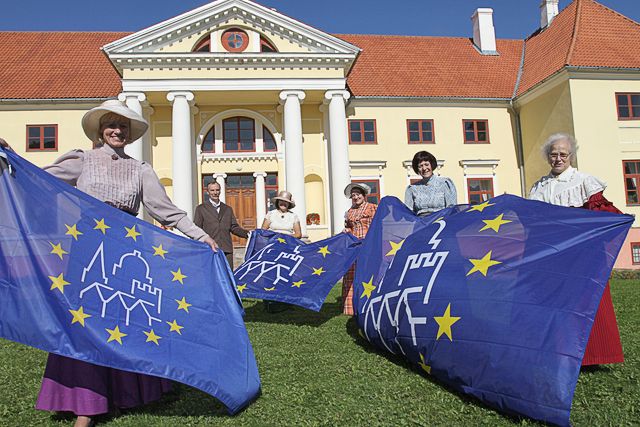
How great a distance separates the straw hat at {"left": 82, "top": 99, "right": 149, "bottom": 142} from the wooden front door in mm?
20567

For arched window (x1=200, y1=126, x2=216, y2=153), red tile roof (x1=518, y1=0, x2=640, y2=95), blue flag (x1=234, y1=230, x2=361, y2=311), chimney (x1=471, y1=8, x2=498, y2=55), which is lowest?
blue flag (x1=234, y1=230, x2=361, y2=311)

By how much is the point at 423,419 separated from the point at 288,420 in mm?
888

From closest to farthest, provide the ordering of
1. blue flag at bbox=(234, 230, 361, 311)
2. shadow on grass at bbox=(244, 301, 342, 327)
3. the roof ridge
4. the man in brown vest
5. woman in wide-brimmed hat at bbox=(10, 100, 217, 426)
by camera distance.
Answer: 1. woman in wide-brimmed hat at bbox=(10, 100, 217, 426)
2. blue flag at bbox=(234, 230, 361, 311)
3. shadow on grass at bbox=(244, 301, 342, 327)
4. the man in brown vest
5. the roof ridge

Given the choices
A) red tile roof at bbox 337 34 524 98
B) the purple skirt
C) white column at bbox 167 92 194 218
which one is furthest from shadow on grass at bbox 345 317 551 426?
red tile roof at bbox 337 34 524 98

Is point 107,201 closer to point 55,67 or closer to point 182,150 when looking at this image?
point 182,150

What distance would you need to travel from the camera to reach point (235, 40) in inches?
905

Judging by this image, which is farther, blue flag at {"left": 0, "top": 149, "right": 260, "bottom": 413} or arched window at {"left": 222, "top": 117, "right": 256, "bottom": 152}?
arched window at {"left": 222, "top": 117, "right": 256, "bottom": 152}

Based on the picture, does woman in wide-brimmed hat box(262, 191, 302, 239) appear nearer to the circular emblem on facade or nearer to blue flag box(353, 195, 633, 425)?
blue flag box(353, 195, 633, 425)

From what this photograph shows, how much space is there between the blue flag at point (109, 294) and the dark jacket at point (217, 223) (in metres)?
4.59

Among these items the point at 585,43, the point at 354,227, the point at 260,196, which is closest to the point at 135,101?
the point at 260,196

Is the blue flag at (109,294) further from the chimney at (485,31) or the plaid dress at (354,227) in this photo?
the chimney at (485,31)

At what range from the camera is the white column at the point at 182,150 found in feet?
70.5

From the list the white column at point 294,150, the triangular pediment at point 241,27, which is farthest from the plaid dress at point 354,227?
the triangular pediment at point 241,27

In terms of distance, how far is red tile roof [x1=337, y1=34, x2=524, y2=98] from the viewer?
1017 inches
